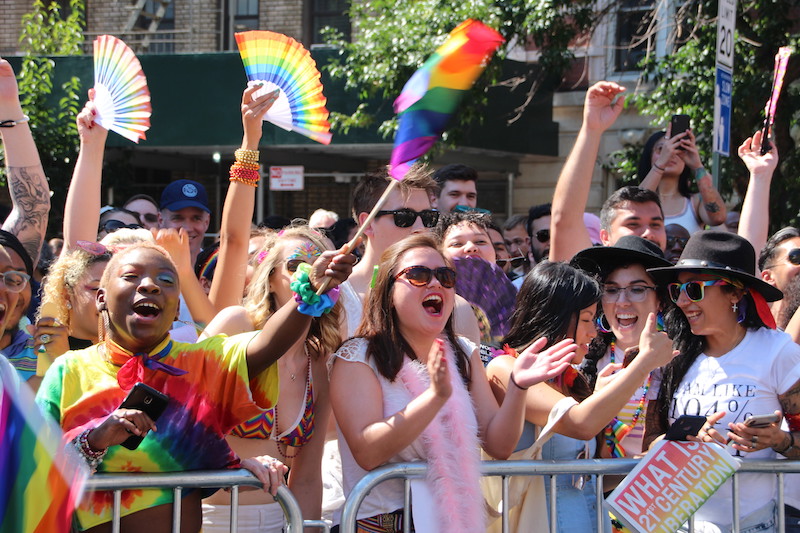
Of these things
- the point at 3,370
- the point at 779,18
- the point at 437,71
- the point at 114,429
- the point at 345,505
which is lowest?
the point at 345,505

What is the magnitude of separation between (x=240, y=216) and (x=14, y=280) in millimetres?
989

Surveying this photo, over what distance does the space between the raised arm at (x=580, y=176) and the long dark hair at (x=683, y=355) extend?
855 mm

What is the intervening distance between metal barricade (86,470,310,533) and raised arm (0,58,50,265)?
6.35 feet

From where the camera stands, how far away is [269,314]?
375 cm

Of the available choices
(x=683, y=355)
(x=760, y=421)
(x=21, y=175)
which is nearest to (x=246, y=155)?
(x=21, y=175)

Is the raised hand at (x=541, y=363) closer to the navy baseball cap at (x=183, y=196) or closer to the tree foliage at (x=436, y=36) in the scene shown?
the navy baseball cap at (x=183, y=196)

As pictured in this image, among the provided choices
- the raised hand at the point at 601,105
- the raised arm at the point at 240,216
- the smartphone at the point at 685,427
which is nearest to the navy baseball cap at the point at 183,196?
the raised arm at the point at 240,216

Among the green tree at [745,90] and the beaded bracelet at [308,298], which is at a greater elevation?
the green tree at [745,90]

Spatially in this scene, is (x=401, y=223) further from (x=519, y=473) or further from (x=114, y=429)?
(x=114, y=429)

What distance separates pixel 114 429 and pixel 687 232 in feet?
12.7

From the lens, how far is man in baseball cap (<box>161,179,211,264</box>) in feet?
18.8

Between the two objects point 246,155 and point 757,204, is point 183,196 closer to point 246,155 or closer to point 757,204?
point 246,155

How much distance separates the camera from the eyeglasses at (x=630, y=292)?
4152 mm

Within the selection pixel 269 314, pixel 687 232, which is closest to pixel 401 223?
pixel 269 314
